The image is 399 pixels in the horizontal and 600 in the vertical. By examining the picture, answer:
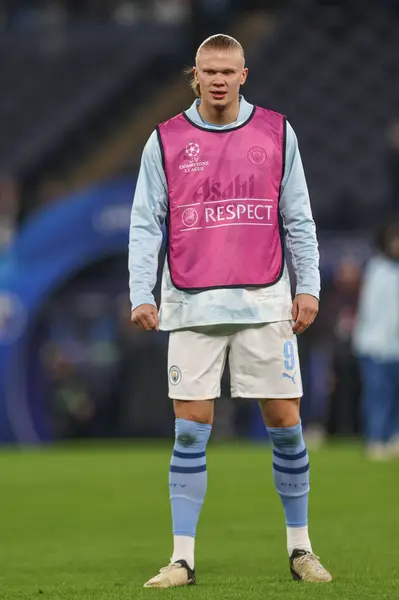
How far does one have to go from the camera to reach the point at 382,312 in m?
13.1

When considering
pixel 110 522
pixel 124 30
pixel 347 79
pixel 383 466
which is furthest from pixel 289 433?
pixel 124 30

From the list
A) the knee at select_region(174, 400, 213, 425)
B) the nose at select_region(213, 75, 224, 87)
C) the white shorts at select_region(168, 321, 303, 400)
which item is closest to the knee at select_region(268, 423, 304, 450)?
the white shorts at select_region(168, 321, 303, 400)

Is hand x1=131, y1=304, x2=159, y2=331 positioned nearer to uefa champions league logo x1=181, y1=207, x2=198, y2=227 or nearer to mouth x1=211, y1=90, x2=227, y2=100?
uefa champions league logo x1=181, y1=207, x2=198, y2=227

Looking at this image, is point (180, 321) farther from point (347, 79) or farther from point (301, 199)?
point (347, 79)

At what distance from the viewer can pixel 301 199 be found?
5.51 metres

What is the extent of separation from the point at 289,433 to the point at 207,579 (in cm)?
64

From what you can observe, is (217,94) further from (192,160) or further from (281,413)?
(281,413)

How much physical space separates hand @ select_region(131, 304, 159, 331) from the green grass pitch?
95 cm

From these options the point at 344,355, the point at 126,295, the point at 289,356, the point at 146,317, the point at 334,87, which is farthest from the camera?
the point at 334,87

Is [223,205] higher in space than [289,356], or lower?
higher

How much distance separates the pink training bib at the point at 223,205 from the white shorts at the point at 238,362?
180 millimetres

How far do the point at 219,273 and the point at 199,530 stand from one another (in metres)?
2.60

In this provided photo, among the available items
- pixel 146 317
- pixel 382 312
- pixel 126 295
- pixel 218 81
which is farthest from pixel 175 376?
pixel 126 295

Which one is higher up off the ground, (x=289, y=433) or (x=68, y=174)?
(x=68, y=174)
